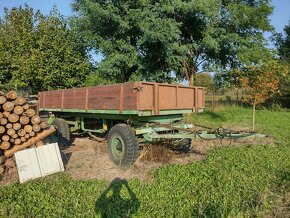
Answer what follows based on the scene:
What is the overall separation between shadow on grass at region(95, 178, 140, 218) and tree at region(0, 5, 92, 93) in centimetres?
1087

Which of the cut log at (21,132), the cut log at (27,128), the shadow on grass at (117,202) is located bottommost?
the shadow on grass at (117,202)

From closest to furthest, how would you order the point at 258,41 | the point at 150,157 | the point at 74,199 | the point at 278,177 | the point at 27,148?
the point at 74,199 → the point at 278,177 → the point at 27,148 → the point at 150,157 → the point at 258,41

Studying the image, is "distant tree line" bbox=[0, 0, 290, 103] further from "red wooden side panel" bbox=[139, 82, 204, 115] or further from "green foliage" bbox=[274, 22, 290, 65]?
"green foliage" bbox=[274, 22, 290, 65]

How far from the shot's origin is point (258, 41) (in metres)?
18.2

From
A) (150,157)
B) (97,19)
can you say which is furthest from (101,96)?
(97,19)

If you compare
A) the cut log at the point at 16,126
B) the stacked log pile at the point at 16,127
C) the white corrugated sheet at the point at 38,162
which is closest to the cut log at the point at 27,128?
the stacked log pile at the point at 16,127

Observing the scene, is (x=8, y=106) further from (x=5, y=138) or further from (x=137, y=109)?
(x=137, y=109)

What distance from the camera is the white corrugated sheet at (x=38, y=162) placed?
6125mm

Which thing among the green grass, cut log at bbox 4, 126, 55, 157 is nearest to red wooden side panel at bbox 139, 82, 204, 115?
the green grass

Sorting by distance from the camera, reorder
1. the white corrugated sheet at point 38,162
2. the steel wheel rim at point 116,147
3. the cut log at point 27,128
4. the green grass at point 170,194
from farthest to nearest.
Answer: the steel wheel rim at point 116,147
the cut log at point 27,128
the white corrugated sheet at point 38,162
the green grass at point 170,194

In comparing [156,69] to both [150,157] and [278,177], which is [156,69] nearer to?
[150,157]

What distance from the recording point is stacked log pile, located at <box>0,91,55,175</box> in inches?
264

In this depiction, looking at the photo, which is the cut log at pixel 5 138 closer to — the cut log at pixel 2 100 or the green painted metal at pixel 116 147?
the cut log at pixel 2 100

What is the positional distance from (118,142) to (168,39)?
8623mm
